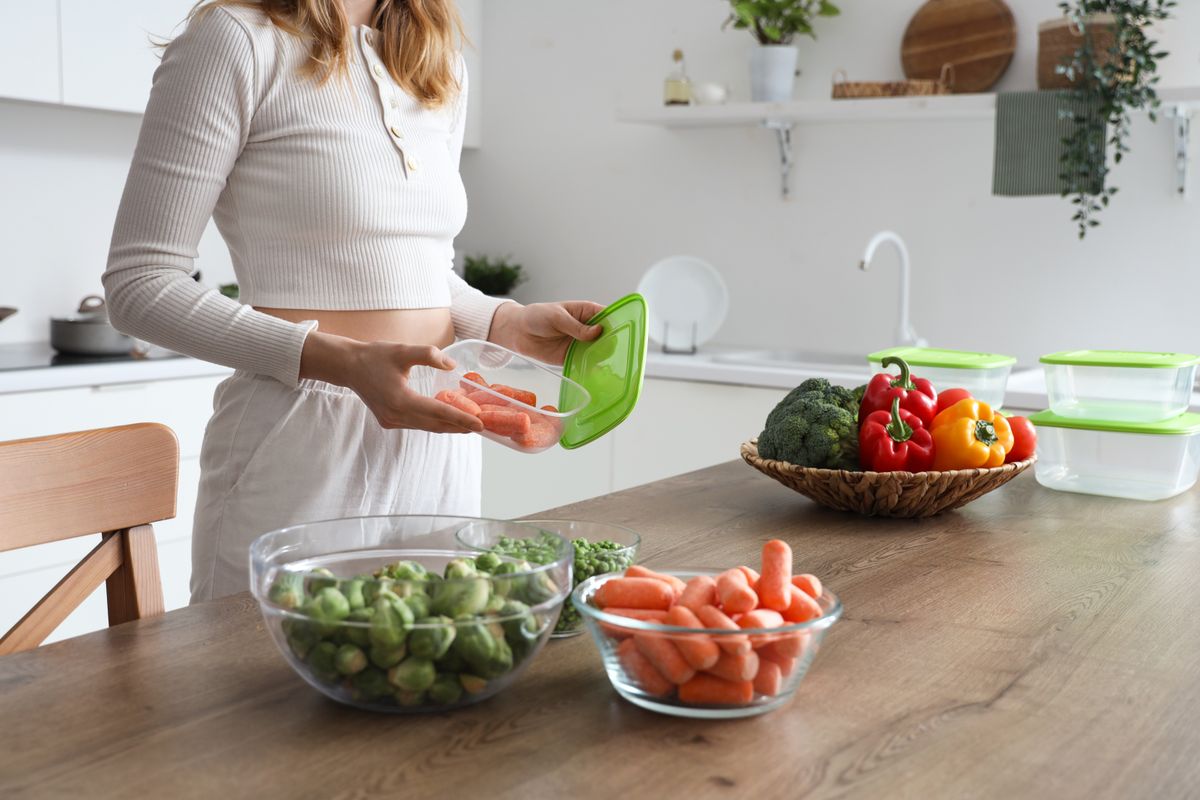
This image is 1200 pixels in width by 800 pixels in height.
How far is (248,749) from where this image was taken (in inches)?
28.5

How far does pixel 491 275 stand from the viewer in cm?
375

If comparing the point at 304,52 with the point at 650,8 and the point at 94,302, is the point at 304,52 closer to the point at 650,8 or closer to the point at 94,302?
the point at 94,302

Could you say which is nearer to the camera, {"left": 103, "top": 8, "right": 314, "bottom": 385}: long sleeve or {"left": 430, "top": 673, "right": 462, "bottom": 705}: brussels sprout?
{"left": 430, "top": 673, "right": 462, "bottom": 705}: brussels sprout

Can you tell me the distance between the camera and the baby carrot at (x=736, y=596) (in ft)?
2.56

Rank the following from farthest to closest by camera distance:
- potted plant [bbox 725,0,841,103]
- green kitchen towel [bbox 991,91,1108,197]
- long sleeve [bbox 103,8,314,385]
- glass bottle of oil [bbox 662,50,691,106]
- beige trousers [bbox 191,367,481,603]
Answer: glass bottle of oil [bbox 662,50,691,106] → potted plant [bbox 725,0,841,103] → green kitchen towel [bbox 991,91,1108,197] → beige trousers [bbox 191,367,481,603] → long sleeve [bbox 103,8,314,385]

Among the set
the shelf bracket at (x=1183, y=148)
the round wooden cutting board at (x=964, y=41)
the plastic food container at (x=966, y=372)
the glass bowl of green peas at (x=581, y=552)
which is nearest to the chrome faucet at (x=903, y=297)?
the round wooden cutting board at (x=964, y=41)

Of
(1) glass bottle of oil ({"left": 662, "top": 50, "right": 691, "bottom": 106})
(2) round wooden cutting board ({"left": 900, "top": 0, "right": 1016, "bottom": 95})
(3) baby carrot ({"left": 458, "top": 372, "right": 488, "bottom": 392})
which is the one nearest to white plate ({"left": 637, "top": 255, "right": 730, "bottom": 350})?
(1) glass bottle of oil ({"left": 662, "top": 50, "right": 691, "bottom": 106})

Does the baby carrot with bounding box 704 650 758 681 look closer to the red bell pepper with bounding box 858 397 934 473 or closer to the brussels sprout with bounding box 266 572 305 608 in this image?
the brussels sprout with bounding box 266 572 305 608

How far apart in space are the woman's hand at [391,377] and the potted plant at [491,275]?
2.47 metres

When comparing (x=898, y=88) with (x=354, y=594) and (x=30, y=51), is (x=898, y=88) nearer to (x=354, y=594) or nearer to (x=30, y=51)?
(x=30, y=51)

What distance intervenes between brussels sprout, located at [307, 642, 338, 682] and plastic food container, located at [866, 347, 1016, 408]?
1150mm

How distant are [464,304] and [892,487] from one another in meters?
0.62

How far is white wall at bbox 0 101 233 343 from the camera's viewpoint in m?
3.06

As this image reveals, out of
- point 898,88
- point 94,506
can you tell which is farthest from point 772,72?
point 94,506
